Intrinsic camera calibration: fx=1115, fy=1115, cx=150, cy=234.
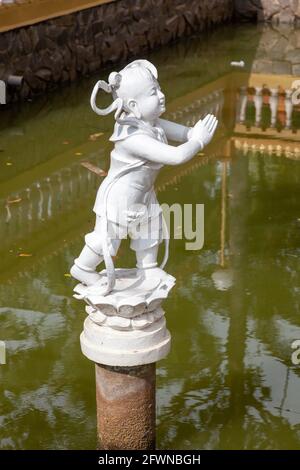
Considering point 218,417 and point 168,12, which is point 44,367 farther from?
point 168,12

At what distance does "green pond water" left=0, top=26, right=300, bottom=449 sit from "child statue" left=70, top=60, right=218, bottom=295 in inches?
54.5

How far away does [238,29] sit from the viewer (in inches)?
744

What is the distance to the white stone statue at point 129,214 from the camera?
5.54m

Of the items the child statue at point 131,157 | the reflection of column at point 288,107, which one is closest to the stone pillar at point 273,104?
the reflection of column at point 288,107

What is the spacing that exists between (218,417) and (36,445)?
3.62ft

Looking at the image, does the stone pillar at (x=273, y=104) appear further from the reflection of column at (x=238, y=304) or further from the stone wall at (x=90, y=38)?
the stone wall at (x=90, y=38)

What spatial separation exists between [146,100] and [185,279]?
10.8 ft

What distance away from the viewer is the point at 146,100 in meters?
5.57

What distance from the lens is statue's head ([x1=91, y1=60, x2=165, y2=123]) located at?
5547mm

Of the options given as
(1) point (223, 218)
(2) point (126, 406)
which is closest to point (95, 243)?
(2) point (126, 406)

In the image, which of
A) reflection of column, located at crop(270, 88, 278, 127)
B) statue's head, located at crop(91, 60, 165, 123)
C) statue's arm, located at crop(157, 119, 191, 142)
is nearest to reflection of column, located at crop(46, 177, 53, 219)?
reflection of column, located at crop(270, 88, 278, 127)

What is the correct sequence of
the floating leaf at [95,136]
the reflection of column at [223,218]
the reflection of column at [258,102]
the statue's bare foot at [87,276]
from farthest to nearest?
the reflection of column at [258,102] → the floating leaf at [95,136] → the reflection of column at [223,218] → the statue's bare foot at [87,276]

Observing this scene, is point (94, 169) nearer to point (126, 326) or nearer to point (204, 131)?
point (204, 131)

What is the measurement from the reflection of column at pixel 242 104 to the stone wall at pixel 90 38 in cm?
222
